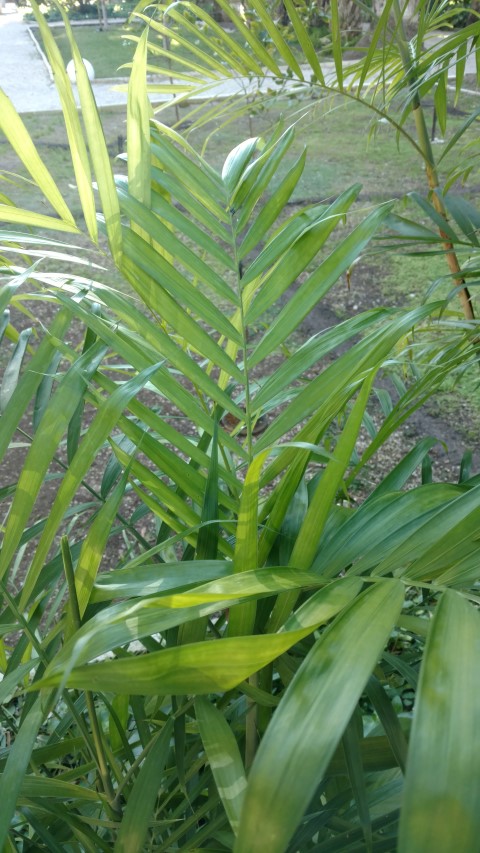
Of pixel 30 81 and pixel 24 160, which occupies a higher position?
pixel 30 81

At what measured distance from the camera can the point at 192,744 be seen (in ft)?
2.03

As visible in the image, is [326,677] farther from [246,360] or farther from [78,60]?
[78,60]

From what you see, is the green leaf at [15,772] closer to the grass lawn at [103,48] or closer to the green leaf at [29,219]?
the green leaf at [29,219]

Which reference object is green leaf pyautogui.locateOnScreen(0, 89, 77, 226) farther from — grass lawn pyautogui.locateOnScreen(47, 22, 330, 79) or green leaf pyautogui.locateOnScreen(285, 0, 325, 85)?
grass lawn pyautogui.locateOnScreen(47, 22, 330, 79)

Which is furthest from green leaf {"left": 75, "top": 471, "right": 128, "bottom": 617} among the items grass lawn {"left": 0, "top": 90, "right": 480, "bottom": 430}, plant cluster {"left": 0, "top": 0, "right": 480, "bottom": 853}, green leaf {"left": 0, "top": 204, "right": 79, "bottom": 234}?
grass lawn {"left": 0, "top": 90, "right": 480, "bottom": 430}

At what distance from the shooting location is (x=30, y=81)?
20.5 feet

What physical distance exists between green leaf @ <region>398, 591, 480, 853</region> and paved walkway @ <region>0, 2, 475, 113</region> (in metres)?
4.39

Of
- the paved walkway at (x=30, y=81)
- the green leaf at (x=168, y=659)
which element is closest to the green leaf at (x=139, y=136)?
the green leaf at (x=168, y=659)

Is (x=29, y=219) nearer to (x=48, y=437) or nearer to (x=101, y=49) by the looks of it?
(x=48, y=437)

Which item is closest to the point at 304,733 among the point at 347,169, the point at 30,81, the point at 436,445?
the point at 436,445

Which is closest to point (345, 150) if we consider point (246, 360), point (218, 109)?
point (218, 109)

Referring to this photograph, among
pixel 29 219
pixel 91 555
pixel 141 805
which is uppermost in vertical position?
pixel 29 219

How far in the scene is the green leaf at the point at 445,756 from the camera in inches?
8.9

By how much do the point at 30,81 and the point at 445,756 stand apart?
273 inches
